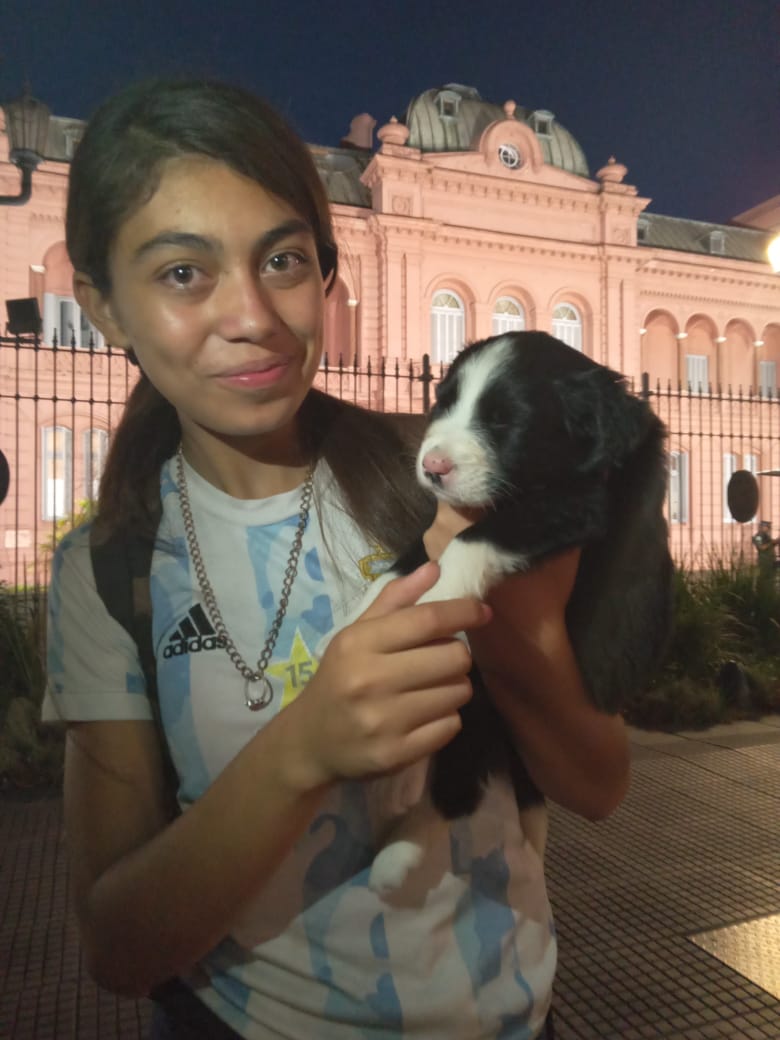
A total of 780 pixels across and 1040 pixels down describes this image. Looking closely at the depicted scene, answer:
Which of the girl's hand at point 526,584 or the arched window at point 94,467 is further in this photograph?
the arched window at point 94,467

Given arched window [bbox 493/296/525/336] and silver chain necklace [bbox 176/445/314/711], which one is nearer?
silver chain necklace [bbox 176/445/314/711]

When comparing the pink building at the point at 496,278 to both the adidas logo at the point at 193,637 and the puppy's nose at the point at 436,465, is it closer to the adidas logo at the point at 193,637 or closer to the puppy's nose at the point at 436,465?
the puppy's nose at the point at 436,465

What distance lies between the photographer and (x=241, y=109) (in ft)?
4.21

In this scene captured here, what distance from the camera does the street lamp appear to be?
708 cm

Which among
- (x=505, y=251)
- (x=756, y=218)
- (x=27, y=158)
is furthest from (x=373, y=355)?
(x=756, y=218)

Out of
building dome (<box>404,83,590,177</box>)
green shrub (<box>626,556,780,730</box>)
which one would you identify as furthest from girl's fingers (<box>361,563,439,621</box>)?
building dome (<box>404,83,590,177</box>)

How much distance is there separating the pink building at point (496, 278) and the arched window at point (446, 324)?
2.0 inches

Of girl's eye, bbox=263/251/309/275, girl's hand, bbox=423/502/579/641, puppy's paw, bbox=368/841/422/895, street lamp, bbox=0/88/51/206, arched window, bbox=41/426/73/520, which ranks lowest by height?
puppy's paw, bbox=368/841/422/895

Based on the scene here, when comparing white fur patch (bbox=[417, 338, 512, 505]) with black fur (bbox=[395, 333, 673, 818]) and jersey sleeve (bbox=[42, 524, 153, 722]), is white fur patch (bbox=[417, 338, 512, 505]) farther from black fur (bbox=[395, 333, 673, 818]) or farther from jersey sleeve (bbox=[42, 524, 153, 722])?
jersey sleeve (bbox=[42, 524, 153, 722])

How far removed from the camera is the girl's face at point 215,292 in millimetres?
1186

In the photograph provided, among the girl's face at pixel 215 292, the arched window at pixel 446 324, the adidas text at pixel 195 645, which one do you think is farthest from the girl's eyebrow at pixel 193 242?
the arched window at pixel 446 324

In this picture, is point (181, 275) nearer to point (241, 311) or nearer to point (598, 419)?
point (241, 311)

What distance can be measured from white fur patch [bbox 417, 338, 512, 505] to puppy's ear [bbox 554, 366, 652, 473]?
0.60ft

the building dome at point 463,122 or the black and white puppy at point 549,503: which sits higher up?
the building dome at point 463,122
